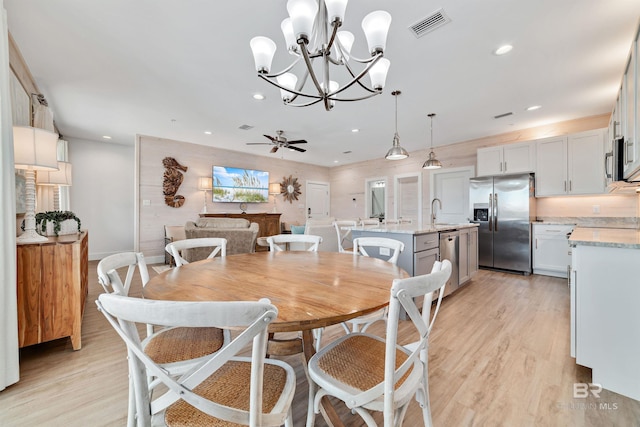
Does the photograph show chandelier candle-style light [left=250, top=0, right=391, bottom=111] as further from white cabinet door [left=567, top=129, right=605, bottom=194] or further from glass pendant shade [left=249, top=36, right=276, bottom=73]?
white cabinet door [left=567, top=129, right=605, bottom=194]

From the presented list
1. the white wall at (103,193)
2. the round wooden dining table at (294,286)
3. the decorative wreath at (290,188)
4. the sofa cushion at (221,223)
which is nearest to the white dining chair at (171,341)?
the round wooden dining table at (294,286)

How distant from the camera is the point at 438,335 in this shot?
233 cm

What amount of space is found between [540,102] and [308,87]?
327 cm

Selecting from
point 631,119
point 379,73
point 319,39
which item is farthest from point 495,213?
point 319,39

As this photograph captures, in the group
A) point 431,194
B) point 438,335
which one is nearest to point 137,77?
point 438,335

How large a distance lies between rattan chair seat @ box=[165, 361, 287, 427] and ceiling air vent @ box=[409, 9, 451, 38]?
8.47ft

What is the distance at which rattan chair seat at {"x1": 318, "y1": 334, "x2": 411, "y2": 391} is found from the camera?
3.17 feet

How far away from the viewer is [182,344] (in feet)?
3.94

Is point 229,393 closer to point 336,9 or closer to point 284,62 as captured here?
point 336,9

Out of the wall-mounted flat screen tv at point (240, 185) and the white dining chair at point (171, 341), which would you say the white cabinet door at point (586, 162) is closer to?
the white dining chair at point (171, 341)

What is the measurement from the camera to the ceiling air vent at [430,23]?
2.00 meters

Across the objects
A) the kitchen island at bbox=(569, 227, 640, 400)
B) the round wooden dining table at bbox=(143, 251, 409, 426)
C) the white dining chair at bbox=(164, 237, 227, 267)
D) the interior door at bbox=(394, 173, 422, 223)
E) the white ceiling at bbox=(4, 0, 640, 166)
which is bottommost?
the kitchen island at bbox=(569, 227, 640, 400)

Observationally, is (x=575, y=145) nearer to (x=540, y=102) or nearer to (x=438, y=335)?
(x=540, y=102)

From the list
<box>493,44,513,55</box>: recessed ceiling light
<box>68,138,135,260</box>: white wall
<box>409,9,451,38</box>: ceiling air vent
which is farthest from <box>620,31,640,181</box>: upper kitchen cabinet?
<box>68,138,135,260</box>: white wall
